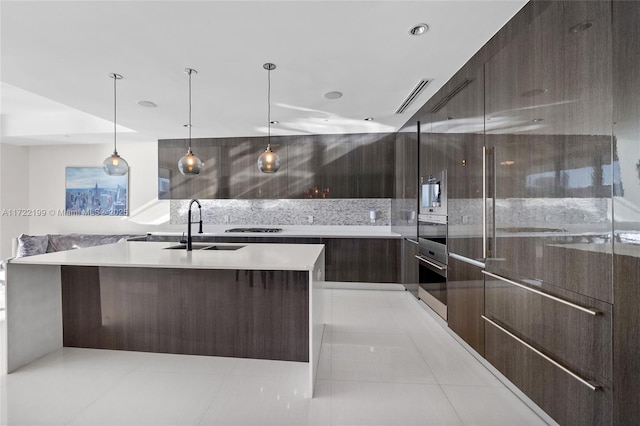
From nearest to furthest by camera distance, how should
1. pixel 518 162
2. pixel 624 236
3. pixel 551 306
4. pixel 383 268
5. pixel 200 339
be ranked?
1. pixel 624 236
2. pixel 551 306
3. pixel 518 162
4. pixel 200 339
5. pixel 383 268

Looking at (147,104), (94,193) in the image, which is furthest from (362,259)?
(94,193)

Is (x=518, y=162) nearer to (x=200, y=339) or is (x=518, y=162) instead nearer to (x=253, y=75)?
(x=253, y=75)

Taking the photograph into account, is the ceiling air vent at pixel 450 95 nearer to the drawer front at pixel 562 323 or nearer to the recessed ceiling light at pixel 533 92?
the recessed ceiling light at pixel 533 92

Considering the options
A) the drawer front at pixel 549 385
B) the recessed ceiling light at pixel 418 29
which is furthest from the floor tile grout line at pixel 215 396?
the recessed ceiling light at pixel 418 29

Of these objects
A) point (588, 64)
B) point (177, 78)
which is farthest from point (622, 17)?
point (177, 78)

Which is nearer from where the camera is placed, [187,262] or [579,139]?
[579,139]

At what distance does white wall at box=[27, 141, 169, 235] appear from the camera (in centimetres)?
545

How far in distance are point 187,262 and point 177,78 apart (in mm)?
1941

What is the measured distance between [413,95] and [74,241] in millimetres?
6212

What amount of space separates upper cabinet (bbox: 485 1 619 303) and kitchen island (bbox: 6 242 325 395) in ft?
4.76

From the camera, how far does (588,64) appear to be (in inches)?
52.2

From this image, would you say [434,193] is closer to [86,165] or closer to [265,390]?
[265,390]

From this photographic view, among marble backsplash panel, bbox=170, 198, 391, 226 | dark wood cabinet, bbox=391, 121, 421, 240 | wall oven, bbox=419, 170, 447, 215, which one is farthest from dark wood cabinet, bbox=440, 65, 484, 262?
marble backsplash panel, bbox=170, 198, 391, 226

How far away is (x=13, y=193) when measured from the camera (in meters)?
5.39
